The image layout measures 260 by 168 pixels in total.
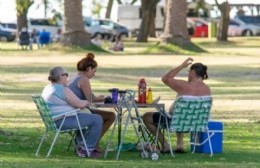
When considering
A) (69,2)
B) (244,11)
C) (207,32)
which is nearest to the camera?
(69,2)

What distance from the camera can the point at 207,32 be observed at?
304 ft

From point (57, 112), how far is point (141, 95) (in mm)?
1236

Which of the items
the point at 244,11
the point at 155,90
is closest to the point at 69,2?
the point at 155,90

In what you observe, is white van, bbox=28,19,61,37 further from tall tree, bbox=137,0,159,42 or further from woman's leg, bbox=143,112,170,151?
woman's leg, bbox=143,112,170,151

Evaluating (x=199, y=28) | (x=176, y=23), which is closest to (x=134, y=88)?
(x=176, y=23)

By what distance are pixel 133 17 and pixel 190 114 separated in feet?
272

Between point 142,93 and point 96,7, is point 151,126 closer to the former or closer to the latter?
point 142,93

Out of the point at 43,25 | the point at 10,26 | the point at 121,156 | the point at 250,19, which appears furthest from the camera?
the point at 250,19

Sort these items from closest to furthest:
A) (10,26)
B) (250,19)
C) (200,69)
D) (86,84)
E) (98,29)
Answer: (86,84), (200,69), (98,29), (10,26), (250,19)

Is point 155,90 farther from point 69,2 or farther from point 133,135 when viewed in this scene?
point 69,2

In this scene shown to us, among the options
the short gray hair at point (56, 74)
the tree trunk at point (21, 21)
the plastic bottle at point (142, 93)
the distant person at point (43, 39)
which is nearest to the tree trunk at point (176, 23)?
the distant person at point (43, 39)

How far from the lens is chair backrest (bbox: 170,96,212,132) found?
14.8 m

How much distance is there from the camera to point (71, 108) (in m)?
14.6

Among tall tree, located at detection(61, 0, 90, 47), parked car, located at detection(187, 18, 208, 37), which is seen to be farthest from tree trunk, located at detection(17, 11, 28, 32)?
tall tree, located at detection(61, 0, 90, 47)
